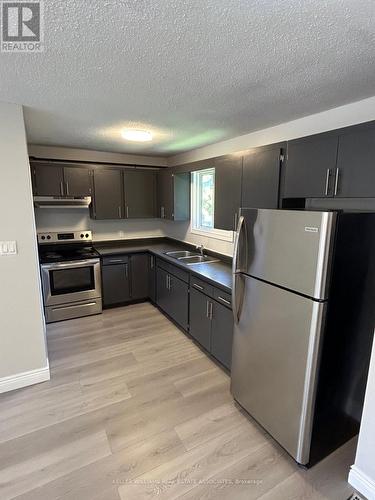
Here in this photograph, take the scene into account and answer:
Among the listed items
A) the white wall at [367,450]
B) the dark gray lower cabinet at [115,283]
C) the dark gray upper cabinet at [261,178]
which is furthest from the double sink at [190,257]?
the white wall at [367,450]

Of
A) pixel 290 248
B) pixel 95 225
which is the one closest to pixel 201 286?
pixel 290 248

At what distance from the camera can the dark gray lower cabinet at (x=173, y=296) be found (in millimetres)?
3227

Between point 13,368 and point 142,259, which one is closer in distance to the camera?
point 13,368

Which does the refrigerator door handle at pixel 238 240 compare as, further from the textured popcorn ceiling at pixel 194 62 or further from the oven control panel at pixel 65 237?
the oven control panel at pixel 65 237

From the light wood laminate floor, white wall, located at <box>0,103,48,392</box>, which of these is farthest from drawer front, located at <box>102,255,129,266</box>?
white wall, located at <box>0,103,48,392</box>

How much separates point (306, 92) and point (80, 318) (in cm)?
367

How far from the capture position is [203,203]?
4.00 m

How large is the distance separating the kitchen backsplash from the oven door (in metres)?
0.75

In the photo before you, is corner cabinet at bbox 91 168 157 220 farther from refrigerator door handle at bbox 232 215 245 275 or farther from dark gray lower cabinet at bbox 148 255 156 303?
refrigerator door handle at bbox 232 215 245 275

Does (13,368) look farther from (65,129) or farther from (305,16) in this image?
(305,16)

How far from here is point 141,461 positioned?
1.73 metres

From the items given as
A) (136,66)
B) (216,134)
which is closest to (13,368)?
(136,66)

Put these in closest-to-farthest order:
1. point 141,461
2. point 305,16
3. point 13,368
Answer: point 305,16 → point 141,461 → point 13,368

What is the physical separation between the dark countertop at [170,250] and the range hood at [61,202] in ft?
2.43
